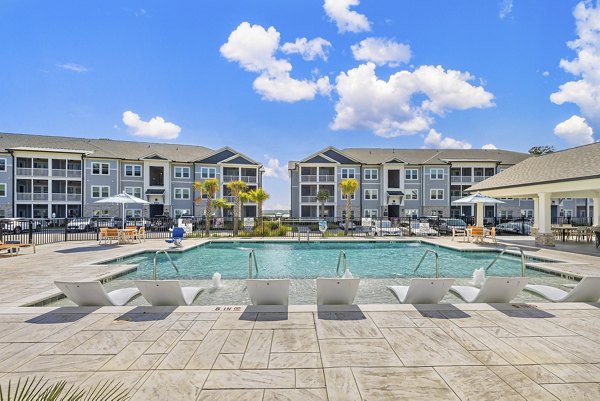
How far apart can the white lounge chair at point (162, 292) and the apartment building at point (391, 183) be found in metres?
31.6

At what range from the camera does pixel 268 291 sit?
579cm

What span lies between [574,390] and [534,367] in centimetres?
47

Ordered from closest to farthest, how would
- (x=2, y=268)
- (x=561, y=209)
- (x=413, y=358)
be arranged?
(x=413, y=358) < (x=2, y=268) < (x=561, y=209)

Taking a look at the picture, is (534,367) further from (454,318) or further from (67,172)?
(67,172)

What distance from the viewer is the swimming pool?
1043cm

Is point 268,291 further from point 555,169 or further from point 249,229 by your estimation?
point 555,169

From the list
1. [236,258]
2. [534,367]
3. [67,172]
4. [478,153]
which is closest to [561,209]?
[478,153]

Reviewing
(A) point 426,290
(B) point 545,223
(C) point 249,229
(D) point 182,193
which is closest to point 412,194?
(B) point 545,223

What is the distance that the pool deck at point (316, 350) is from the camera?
329 cm

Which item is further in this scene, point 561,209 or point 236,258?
point 561,209

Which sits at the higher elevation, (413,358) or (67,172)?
(67,172)

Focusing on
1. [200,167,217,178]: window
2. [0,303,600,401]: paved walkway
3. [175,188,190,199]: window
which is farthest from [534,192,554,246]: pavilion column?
[175,188,190,199]: window

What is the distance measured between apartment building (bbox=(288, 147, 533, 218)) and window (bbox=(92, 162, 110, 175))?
21.7m

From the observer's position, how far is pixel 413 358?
3.91m
